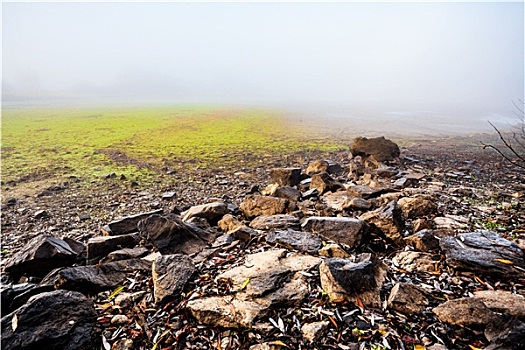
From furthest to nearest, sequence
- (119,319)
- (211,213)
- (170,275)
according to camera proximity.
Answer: (211,213), (170,275), (119,319)

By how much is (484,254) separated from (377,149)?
783 centimetres

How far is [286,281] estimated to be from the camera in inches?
125

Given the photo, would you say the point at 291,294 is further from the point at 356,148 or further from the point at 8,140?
the point at 8,140

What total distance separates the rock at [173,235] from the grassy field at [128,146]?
741cm

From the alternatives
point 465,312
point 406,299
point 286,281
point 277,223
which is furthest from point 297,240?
point 465,312

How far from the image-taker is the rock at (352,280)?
113 inches

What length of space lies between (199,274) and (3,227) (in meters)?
6.68

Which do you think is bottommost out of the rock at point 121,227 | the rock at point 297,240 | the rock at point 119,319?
the rock at point 121,227

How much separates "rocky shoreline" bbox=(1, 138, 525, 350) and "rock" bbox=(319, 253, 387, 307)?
13 millimetres

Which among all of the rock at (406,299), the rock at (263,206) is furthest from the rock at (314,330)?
the rock at (263,206)

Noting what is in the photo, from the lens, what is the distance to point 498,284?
122 inches

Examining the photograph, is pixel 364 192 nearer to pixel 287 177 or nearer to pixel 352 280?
pixel 287 177

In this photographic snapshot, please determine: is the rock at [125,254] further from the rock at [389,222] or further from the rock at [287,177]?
the rock at [287,177]

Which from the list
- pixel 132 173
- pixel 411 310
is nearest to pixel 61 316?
pixel 411 310
